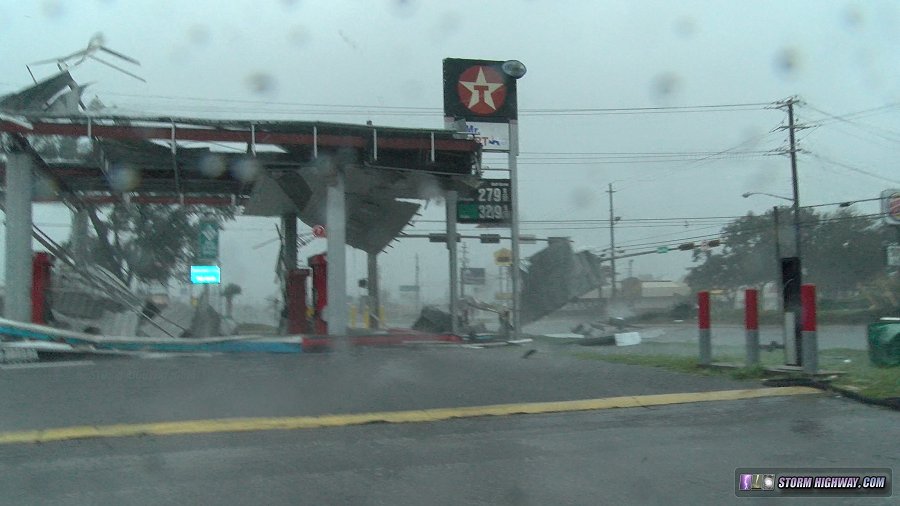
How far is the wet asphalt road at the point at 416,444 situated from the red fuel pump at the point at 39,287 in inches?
242

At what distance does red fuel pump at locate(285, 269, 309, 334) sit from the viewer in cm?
2159

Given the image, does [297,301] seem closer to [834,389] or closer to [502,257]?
[502,257]

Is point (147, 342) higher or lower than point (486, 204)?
lower

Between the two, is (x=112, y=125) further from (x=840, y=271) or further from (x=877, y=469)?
(x=840, y=271)

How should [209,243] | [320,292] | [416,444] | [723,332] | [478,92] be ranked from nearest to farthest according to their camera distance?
[416,444] → [209,243] → [320,292] → [478,92] → [723,332]

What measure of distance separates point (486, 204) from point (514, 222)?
6.27 ft

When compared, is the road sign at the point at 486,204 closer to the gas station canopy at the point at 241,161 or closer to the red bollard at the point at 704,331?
the gas station canopy at the point at 241,161

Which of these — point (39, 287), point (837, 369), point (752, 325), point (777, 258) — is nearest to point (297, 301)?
point (39, 287)

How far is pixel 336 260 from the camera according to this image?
19.6 m

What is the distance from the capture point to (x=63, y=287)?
18469 mm

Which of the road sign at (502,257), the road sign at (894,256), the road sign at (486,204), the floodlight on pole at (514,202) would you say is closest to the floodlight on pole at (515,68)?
the floodlight on pole at (514,202)

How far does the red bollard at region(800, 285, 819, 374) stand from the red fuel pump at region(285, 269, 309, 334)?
1365cm

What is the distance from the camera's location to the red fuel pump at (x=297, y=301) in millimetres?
21594

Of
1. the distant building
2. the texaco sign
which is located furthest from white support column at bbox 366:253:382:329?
the distant building
